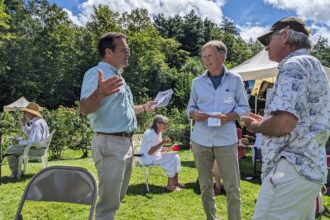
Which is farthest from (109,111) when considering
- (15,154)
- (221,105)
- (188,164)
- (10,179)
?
(188,164)

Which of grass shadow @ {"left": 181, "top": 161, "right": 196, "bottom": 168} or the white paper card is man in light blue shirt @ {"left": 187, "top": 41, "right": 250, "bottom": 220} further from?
grass shadow @ {"left": 181, "top": 161, "right": 196, "bottom": 168}

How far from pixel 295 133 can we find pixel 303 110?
147mm

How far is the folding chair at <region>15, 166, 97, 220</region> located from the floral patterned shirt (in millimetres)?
1286

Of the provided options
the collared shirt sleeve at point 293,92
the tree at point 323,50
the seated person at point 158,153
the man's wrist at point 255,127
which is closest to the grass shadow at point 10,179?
the seated person at point 158,153

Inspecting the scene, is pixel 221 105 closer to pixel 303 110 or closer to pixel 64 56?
pixel 303 110

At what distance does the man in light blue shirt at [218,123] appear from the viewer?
149 inches

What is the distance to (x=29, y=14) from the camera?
150 ft

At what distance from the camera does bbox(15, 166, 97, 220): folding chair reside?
8.60 ft

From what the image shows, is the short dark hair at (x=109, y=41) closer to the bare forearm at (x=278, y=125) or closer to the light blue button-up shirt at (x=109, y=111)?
the light blue button-up shirt at (x=109, y=111)

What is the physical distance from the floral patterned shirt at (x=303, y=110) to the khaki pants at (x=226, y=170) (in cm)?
150

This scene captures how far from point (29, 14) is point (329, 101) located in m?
48.3

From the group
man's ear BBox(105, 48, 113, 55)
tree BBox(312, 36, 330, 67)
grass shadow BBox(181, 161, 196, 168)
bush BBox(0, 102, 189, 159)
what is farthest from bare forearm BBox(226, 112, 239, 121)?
tree BBox(312, 36, 330, 67)

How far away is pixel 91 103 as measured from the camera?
289 centimetres

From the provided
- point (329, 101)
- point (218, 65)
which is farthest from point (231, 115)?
point (329, 101)
